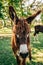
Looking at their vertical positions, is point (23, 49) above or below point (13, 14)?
below

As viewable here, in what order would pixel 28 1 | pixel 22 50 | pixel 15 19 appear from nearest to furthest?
pixel 22 50
pixel 15 19
pixel 28 1

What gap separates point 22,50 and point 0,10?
3240 mm

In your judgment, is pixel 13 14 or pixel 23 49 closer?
pixel 23 49

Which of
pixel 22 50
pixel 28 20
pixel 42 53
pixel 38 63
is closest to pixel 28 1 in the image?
pixel 42 53

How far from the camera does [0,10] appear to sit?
7.89 meters

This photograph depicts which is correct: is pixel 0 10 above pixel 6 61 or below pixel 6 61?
above

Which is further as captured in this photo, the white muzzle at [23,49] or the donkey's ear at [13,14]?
the donkey's ear at [13,14]

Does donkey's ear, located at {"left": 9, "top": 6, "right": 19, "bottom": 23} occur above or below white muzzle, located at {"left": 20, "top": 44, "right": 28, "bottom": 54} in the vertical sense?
above

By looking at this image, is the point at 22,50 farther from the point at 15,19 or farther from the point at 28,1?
the point at 28,1

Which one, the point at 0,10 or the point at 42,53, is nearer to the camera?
the point at 0,10

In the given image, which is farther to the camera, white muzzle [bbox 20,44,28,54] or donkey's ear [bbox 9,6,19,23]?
donkey's ear [bbox 9,6,19,23]

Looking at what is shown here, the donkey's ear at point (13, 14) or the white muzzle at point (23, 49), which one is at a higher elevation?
the donkey's ear at point (13, 14)

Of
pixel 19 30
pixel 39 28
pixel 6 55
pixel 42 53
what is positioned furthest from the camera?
pixel 39 28

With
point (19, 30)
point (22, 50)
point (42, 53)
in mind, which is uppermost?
point (19, 30)
